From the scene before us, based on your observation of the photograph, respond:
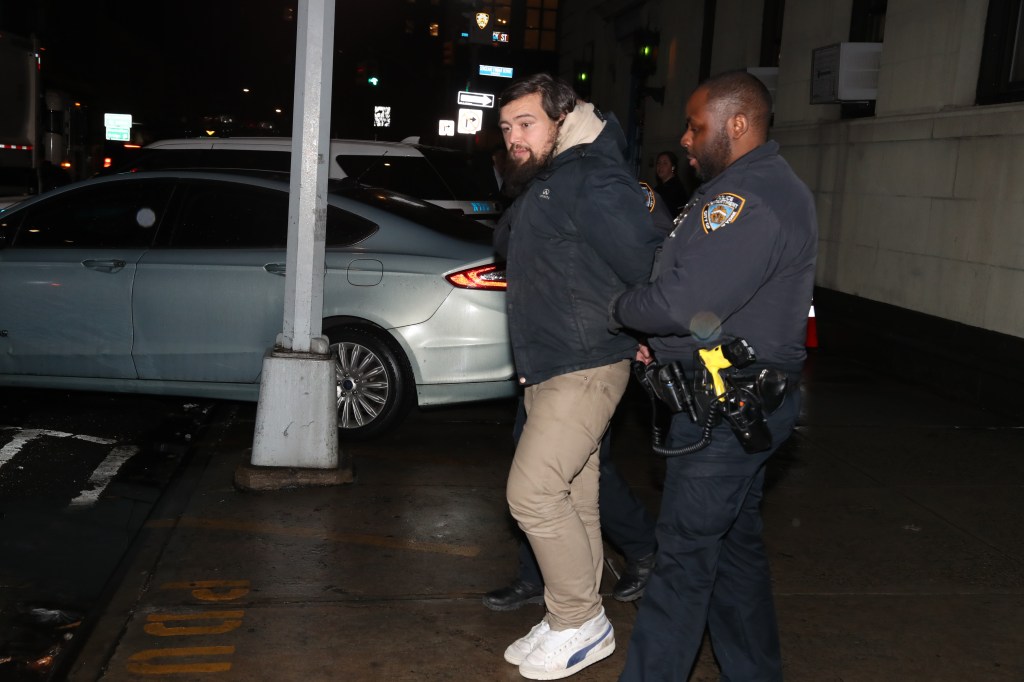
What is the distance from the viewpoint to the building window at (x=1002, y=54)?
853cm

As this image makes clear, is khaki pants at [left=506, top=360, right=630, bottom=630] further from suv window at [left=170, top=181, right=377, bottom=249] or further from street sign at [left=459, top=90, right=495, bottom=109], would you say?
street sign at [left=459, top=90, right=495, bottom=109]

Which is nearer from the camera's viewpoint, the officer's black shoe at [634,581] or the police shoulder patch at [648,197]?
the police shoulder patch at [648,197]

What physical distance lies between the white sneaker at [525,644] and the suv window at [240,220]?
3.38 m

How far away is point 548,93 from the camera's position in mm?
3402

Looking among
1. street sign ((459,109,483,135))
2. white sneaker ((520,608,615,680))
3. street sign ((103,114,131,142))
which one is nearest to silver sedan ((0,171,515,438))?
white sneaker ((520,608,615,680))

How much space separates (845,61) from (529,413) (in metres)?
8.46

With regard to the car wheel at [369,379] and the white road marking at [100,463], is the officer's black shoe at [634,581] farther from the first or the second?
the white road marking at [100,463]

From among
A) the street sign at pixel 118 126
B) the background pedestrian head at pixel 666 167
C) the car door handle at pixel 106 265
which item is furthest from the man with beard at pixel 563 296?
the street sign at pixel 118 126

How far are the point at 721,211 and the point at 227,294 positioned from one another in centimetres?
425

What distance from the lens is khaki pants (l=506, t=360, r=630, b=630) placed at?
343 cm

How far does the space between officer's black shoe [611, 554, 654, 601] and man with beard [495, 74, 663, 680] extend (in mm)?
747

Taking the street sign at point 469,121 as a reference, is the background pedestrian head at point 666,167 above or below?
below

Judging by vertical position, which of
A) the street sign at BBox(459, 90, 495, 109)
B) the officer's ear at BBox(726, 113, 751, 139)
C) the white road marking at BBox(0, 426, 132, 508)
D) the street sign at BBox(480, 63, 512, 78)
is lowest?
the white road marking at BBox(0, 426, 132, 508)

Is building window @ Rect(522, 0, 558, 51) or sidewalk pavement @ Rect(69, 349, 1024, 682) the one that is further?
building window @ Rect(522, 0, 558, 51)
